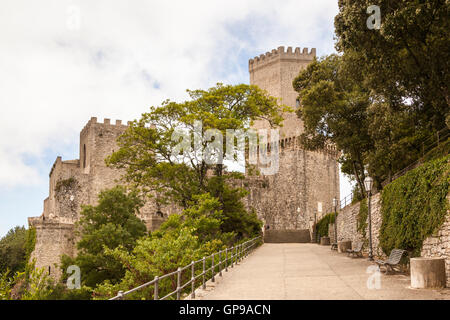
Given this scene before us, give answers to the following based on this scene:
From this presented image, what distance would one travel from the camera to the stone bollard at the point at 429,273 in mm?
9508

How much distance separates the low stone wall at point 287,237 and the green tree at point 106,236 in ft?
41.4

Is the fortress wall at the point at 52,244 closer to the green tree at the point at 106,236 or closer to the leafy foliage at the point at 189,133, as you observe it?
the green tree at the point at 106,236

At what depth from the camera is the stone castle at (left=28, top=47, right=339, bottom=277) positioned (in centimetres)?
3959

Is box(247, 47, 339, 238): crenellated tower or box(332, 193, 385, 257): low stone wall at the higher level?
box(247, 47, 339, 238): crenellated tower

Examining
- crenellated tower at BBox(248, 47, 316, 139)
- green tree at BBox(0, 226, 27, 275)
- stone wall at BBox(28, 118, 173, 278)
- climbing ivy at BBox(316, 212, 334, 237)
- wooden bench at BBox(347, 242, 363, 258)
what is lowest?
green tree at BBox(0, 226, 27, 275)

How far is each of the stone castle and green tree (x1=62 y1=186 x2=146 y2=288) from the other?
6.21 m

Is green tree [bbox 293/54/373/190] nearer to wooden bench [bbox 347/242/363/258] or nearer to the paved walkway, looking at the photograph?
wooden bench [bbox 347/242/363/258]

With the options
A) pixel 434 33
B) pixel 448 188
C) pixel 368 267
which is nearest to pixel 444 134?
pixel 434 33

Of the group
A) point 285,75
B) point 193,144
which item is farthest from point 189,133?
point 285,75

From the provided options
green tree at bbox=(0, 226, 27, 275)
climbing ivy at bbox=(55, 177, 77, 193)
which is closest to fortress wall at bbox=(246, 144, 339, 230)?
climbing ivy at bbox=(55, 177, 77, 193)

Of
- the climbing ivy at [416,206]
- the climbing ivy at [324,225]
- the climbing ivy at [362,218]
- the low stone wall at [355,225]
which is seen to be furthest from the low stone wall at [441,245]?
the climbing ivy at [324,225]

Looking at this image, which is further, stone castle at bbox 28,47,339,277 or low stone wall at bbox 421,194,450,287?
stone castle at bbox 28,47,339,277

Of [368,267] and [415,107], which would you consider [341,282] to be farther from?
[415,107]
